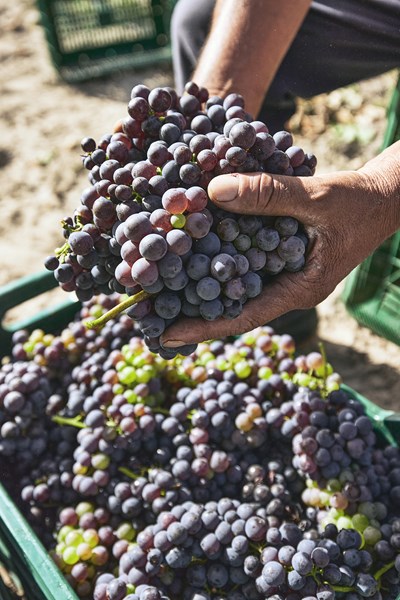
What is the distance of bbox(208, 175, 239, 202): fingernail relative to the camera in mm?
1186

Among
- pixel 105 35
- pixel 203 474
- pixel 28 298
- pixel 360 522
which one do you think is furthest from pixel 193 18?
pixel 105 35

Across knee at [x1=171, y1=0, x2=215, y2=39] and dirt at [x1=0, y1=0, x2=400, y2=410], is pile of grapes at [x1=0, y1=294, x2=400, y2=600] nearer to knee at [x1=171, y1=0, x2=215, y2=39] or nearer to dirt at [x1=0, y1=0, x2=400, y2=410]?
dirt at [x1=0, y1=0, x2=400, y2=410]

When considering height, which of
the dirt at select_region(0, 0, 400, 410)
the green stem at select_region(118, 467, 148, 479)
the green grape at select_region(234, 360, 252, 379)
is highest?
the green grape at select_region(234, 360, 252, 379)

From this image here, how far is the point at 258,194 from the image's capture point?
1.19 metres

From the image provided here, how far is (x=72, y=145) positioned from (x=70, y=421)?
256 centimetres

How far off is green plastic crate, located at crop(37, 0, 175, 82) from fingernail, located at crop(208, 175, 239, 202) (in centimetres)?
345

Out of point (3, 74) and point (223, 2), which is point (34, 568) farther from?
point (3, 74)

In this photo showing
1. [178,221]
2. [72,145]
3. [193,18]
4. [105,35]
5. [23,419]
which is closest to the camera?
[178,221]

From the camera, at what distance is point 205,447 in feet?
5.43

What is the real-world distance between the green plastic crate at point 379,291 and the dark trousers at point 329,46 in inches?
24.3

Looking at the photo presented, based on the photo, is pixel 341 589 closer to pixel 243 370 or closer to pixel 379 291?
pixel 243 370

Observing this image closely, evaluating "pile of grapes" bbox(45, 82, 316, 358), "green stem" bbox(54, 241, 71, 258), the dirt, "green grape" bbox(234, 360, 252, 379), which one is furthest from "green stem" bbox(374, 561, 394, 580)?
the dirt

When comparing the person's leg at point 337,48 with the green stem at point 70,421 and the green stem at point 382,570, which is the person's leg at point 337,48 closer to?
the green stem at point 70,421

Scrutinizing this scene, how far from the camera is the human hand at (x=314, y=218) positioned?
1.21m
